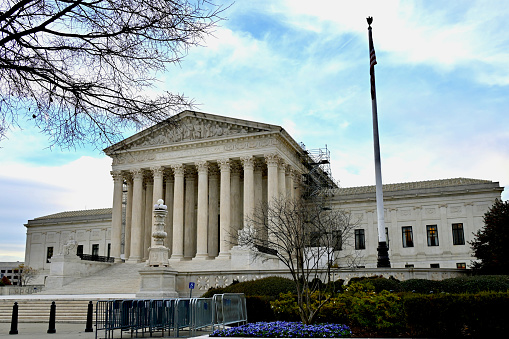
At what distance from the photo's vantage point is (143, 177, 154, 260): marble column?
49.6 metres

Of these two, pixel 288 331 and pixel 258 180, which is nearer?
pixel 288 331

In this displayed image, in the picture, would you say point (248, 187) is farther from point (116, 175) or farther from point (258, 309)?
point (258, 309)

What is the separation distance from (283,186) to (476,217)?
19323 millimetres

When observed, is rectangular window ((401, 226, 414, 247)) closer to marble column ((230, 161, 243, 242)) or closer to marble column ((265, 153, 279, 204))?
marble column ((265, 153, 279, 204))

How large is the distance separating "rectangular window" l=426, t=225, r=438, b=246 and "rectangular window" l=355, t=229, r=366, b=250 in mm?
6523

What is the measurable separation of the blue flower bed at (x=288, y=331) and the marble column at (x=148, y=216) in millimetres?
36456

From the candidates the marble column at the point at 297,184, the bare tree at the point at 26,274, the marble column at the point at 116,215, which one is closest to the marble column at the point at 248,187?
the marble column at the point at 297,184

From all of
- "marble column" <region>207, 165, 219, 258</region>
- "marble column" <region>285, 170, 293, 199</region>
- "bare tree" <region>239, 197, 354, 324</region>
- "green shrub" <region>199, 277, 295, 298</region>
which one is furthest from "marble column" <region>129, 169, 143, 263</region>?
"green shrub" <region>199, 277, 295, 298</region>

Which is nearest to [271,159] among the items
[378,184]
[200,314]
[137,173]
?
[137,173]

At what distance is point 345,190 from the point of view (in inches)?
2266

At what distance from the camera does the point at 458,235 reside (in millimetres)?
48312

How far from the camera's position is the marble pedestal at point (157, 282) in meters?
25.7

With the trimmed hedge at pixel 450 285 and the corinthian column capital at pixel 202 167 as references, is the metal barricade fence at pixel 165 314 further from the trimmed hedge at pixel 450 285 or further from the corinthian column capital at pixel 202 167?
the corinthian column capital at pixel 202 167

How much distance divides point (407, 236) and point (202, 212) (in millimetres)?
21414
